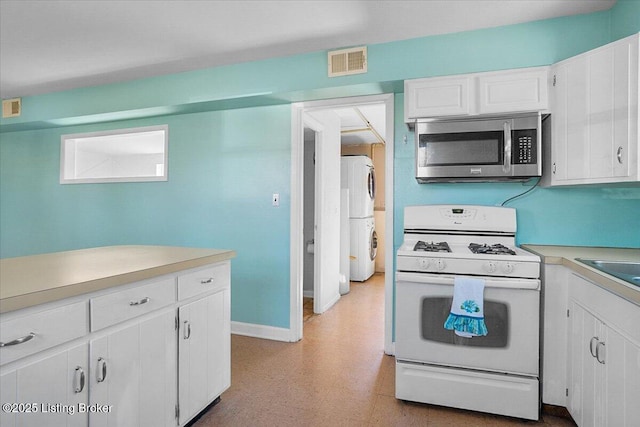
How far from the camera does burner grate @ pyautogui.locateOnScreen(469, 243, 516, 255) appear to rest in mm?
2021

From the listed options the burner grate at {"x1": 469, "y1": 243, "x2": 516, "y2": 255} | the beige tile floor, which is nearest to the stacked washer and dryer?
the beige tile floor

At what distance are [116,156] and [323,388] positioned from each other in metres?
3.47

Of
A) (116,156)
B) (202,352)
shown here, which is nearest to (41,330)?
(202,352)

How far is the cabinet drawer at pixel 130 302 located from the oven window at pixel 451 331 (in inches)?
54.1

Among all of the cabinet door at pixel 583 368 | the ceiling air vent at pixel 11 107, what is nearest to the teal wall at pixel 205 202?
the ceiling air vent at pixel 11 107

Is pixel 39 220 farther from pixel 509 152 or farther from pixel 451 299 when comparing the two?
pixel 509 152

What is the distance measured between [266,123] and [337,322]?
6.74 ft

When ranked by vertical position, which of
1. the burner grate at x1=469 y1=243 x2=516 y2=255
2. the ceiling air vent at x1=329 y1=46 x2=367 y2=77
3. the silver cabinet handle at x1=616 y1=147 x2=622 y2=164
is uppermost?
the ceiling air vent at x1=329 y1=46 x2=367 y2=77

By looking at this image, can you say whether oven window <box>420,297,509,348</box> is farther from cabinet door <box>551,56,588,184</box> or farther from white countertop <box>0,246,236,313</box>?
white countertop <box>0,246,236,313</box>

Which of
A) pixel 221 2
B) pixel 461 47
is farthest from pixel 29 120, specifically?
pixel 461 47

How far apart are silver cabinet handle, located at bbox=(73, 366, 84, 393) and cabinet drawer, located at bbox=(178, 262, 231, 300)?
0.50m

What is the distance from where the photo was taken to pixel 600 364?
146cm

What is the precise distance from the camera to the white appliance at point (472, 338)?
1.84 m

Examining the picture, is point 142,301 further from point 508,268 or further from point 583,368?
point 583,368
